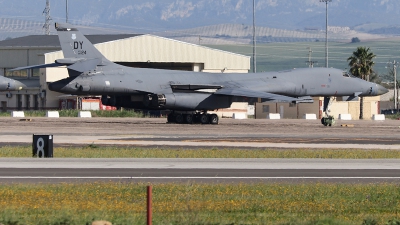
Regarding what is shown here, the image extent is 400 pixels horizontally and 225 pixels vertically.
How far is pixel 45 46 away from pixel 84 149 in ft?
180

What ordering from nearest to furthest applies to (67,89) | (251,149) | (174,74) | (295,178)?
(295,178) < (251,149) < (67,89) < (174,74)

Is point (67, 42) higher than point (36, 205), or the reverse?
point (67, 42)

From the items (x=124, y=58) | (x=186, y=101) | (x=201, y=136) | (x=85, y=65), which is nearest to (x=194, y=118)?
(x=186, y=101)

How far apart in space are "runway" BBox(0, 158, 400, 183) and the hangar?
169ft

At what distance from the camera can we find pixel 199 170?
69.5 ft

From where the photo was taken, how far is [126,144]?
31703 mm

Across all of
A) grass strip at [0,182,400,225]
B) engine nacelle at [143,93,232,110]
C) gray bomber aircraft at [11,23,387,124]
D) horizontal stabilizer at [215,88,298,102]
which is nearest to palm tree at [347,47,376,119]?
gray bomber aircraft at [11,23,387,124]

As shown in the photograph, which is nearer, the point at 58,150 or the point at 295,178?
the point at 295,178

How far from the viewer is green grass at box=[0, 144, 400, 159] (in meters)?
26.1

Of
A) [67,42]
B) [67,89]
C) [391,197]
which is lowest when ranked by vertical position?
[391,197]

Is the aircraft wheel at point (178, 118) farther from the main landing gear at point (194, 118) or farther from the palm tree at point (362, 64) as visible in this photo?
the palm tree at point (362, 64)

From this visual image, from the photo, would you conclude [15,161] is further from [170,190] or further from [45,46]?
[45,46]

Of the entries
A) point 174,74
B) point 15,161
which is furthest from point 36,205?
point 174,74

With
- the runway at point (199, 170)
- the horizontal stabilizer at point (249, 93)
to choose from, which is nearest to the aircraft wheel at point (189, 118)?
the horizontal stabilizer at point (249, 93)
